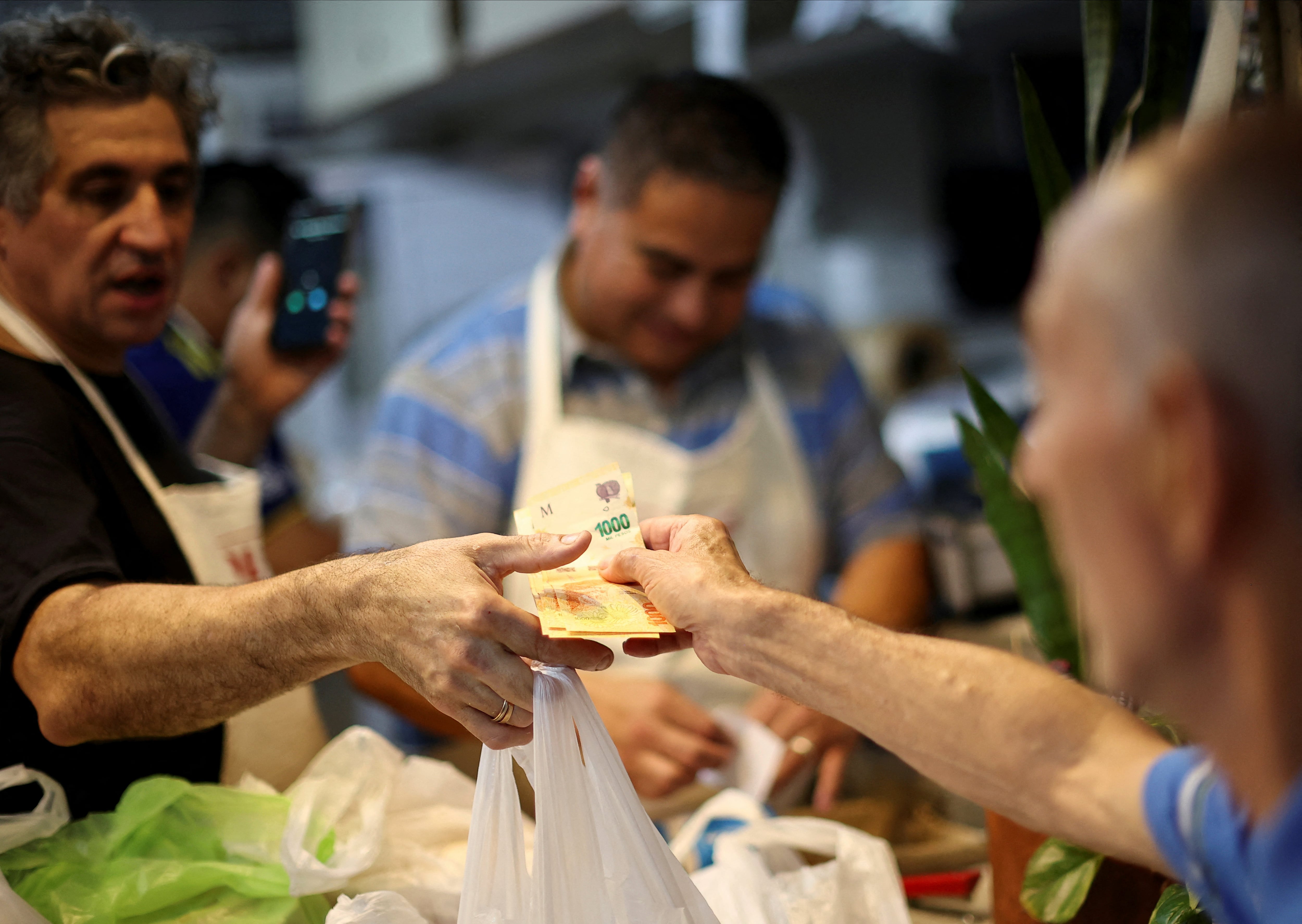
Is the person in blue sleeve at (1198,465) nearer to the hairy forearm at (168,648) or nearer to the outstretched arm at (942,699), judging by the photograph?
the outstretched arm at (942,699)

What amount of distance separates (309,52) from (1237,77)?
3119 mm

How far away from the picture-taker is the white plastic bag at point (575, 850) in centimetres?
79

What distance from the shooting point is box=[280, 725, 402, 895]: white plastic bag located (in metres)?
0.87

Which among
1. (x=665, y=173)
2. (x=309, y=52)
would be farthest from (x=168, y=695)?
(x=309, y=52)

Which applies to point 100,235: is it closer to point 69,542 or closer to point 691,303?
point 69,542

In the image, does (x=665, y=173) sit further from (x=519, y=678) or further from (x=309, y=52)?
(x=309, y=52)

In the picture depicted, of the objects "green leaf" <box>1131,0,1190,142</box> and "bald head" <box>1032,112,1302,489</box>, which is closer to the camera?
"bald head" <box>1032,112,1302,489</box>

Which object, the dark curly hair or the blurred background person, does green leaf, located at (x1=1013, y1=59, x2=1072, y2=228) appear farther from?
the blurred background person

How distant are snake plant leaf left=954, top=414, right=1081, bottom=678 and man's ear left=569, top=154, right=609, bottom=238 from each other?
2.90ft

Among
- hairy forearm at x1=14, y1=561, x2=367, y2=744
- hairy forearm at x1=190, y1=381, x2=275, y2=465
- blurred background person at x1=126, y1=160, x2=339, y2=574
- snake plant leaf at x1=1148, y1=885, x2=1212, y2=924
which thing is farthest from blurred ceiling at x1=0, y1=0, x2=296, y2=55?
snake plant leaf at x1=1148, y1=885, x2=1212, y2=924

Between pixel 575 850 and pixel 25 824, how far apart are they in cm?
44

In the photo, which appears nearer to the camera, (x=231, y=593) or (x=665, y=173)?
(x=231, y=593)

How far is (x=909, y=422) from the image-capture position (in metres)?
2.85

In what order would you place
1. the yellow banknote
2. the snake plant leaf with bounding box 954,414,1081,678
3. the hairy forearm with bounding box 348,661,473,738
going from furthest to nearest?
the hairy forearm with bounding box 348,661,473,738 < the snake plant leaf with bounding box 954,414,1081,678 < the yellow banknote
